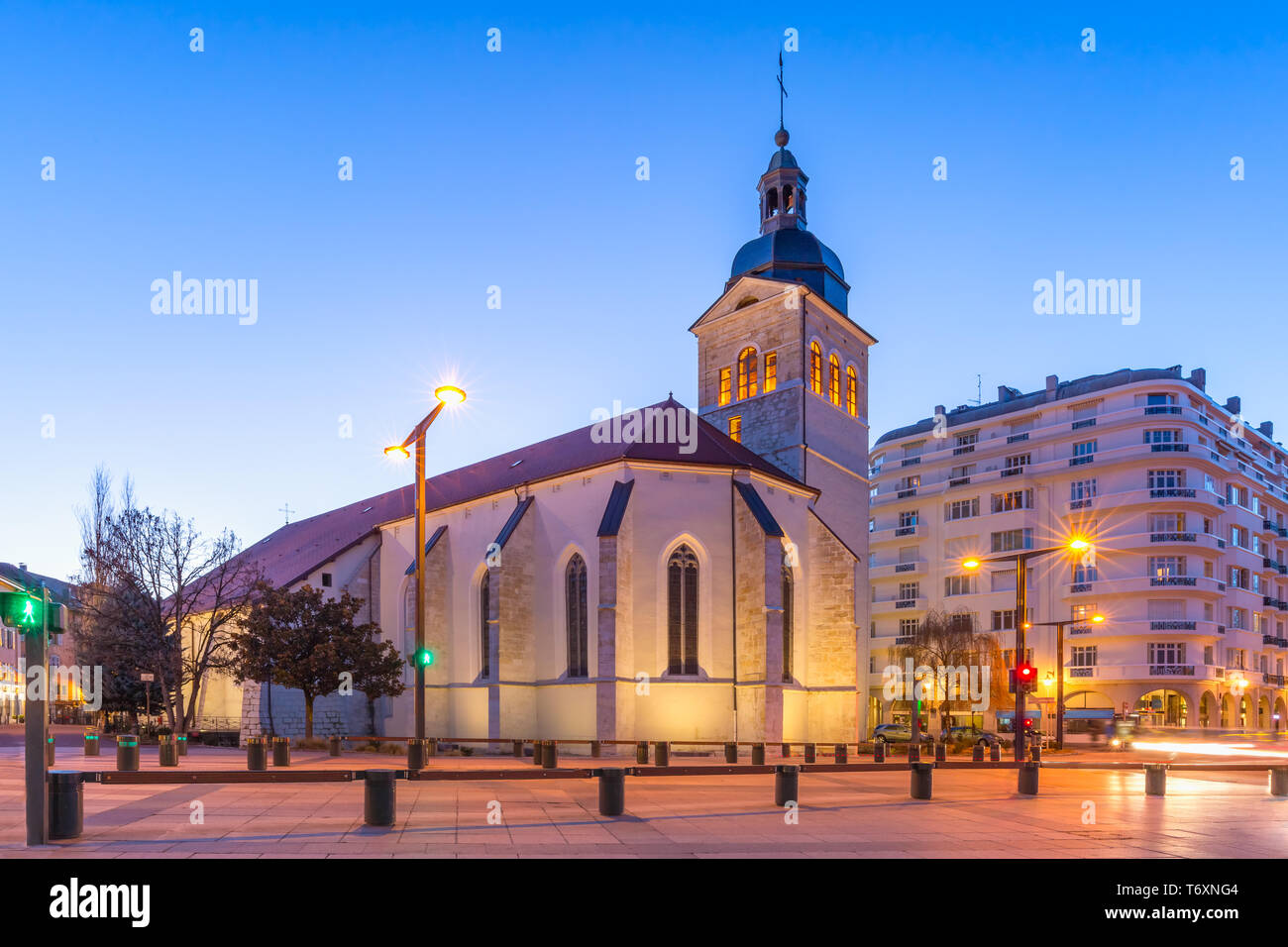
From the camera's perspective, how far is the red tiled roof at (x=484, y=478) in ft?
112

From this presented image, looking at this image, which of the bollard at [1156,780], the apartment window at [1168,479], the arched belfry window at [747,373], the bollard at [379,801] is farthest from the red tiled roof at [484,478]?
the apartment window at [1168,479]

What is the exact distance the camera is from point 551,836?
1154 centimetres

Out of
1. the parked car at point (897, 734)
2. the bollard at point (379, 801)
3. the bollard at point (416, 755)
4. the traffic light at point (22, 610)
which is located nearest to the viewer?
the traffic light at point (22, 610)

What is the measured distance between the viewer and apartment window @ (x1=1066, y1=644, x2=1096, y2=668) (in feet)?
182

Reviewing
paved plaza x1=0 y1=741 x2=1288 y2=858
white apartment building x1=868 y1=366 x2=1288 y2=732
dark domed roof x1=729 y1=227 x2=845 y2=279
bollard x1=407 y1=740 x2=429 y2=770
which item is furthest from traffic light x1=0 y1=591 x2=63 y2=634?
white apartment building x1=868 y1=366 x2=1288 y2=732

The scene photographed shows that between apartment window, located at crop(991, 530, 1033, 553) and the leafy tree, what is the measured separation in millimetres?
41790

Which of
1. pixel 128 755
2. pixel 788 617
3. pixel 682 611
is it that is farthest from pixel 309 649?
pixel 788 617

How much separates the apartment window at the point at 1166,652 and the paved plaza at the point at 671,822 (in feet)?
121

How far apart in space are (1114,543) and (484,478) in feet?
124

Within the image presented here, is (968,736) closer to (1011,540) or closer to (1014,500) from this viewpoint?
(1011,540)

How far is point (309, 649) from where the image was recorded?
108 feet

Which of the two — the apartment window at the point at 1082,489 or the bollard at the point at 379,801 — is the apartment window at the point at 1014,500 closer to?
the apartment window at the point at 1082,489

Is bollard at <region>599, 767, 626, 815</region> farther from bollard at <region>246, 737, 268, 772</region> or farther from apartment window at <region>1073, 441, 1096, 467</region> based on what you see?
apartment window at <region>1073, 441, 1096, 467</region>
